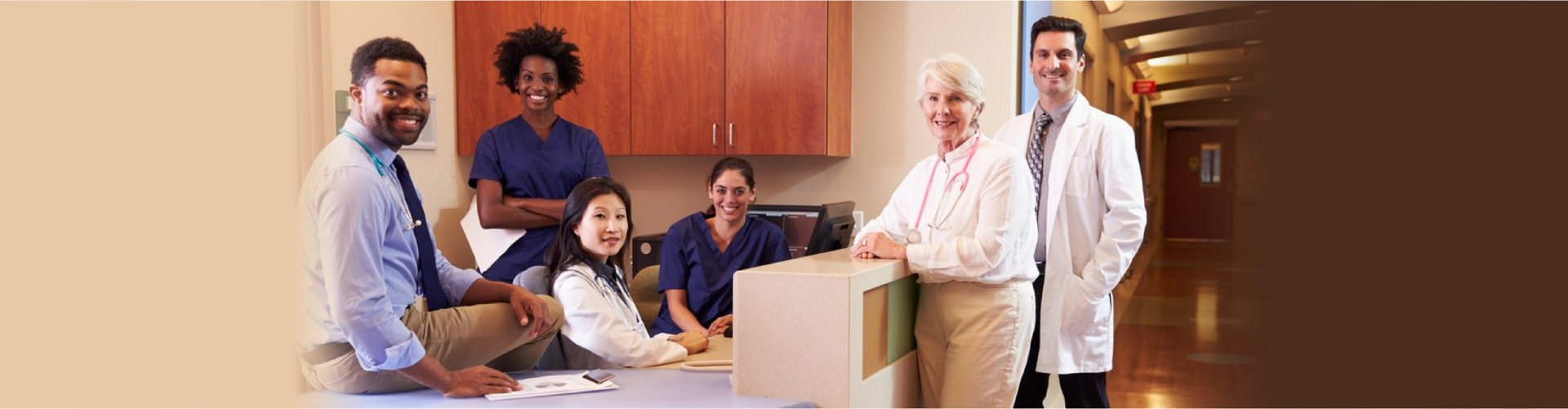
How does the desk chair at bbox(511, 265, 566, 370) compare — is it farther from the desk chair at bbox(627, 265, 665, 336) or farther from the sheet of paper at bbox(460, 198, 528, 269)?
the sheet of paper at bbox(460, 198, 528, 269)

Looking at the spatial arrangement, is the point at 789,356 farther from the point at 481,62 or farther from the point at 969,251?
the point at 481,62

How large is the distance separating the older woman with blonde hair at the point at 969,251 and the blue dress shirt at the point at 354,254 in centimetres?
102

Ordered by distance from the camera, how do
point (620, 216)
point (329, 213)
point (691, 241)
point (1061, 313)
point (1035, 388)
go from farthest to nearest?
1. point (691, 241)
2. point (1035, 388)
3. point (1061, 313)
4. point (620, 216)
5. point (329, 213)

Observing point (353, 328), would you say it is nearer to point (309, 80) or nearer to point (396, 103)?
point (396, 103)

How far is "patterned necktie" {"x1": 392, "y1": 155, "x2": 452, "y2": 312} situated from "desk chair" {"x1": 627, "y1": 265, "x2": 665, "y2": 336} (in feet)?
4.42

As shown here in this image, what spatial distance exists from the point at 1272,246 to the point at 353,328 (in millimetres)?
1995

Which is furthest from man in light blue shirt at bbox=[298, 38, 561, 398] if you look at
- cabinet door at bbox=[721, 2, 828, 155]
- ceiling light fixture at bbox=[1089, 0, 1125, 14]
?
ceiling light fixture at bbox=[1089, 0, 1125, 14]

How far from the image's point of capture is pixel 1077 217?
9.78 ft

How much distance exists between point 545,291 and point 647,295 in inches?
40.4

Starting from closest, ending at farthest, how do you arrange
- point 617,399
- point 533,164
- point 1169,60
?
point 617,399, point 533,164, point 1169,60

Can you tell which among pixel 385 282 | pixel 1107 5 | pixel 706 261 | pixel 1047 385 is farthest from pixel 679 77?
pixel 1107 5

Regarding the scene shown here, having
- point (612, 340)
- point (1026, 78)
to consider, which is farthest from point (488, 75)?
point (612, 340)

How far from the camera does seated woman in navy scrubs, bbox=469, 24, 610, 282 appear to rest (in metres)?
3.86

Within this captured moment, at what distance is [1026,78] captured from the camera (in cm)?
439
